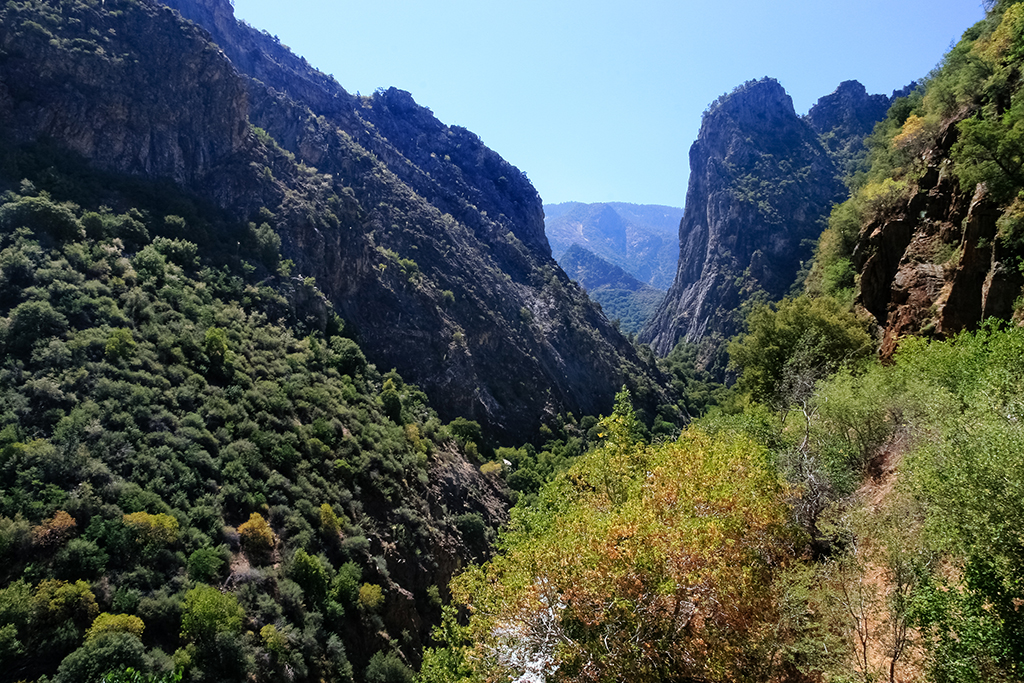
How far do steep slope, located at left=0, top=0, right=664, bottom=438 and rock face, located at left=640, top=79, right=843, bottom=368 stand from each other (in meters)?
37.3

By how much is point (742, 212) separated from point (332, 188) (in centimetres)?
9788

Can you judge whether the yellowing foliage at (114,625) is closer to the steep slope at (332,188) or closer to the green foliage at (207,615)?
the green foliage at (207,615)

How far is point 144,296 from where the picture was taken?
35156mm

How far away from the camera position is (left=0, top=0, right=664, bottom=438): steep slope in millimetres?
45094

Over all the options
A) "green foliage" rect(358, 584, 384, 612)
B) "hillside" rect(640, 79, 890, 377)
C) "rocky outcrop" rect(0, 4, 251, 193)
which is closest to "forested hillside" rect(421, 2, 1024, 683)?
"green foliage" rect(358, 584, 384, 612)

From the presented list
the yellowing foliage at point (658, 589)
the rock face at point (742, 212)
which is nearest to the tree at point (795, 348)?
the yellowing foliage at point (658, 589)

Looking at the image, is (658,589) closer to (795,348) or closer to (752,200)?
(795,348)

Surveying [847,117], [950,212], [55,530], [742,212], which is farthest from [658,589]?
[847,117]

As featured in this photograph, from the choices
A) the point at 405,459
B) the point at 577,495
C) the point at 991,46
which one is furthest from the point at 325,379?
the point at 991,46

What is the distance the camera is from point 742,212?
389 feet

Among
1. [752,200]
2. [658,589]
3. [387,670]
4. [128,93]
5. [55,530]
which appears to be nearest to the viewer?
[658,589]

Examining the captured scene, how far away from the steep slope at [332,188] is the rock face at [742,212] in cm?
3731

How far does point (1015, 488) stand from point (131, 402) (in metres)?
36.1

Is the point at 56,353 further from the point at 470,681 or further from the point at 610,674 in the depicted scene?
the point at 610,674
